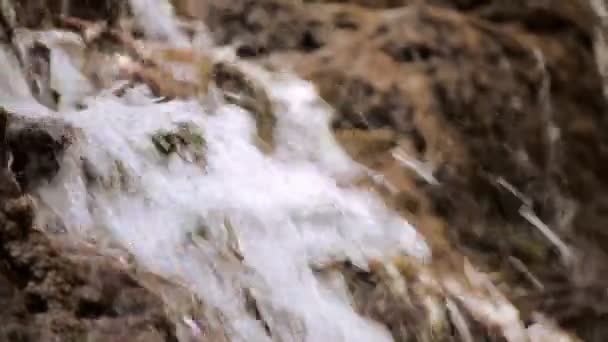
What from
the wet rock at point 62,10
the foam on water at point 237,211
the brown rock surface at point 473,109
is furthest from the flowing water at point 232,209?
the wet rock at point 62,10

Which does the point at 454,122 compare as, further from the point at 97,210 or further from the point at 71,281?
the point at 71,281

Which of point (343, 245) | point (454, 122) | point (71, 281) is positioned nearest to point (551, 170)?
point (454, 122)

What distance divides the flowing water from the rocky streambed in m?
0.06

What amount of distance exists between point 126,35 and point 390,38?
149 cm

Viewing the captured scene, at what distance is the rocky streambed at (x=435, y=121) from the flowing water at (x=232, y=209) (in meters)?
0.06

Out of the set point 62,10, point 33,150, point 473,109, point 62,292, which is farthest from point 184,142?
point 473,109

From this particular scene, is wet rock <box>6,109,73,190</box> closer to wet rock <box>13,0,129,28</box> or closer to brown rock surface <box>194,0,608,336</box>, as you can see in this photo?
wet rock <box>13,0,129,28</box>

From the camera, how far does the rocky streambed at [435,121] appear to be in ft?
10.7

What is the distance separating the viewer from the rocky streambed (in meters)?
3.26

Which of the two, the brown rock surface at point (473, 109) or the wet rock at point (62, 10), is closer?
the wet rock at point (62, 10)

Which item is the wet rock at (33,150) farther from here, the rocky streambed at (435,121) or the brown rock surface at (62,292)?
the brown rock surface at (62,292)

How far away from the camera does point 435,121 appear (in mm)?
4176

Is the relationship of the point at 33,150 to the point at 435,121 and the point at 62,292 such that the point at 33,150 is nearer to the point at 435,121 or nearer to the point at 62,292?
the point at 62,292

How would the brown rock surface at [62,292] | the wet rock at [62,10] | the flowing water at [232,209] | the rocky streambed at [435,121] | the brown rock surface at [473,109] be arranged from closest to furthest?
1. the brown rock surface at [62,292]
2. the flowing water at [232,209]
3. the rocky streambed at [435,121]
4. the wet rock at [62,10]
5. the brown rock surface at [473,109]
